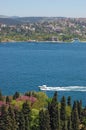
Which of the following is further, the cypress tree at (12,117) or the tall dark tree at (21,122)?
the tall dark tree at (21,122)

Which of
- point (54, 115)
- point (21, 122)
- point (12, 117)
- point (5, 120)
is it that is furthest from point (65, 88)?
point (5, 120)

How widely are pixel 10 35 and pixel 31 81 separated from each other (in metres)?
88.6

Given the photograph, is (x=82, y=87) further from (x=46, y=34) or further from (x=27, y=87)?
(x=46, y=34)

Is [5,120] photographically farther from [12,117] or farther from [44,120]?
[44,120]

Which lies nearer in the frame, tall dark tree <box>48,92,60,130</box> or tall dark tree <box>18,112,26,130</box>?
→ tall dark tree <box>18,112,26,130</box>

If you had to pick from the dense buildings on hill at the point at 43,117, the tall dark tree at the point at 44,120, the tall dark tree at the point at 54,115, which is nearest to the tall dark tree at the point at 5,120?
the dense buildings on hill at the point at 43,117

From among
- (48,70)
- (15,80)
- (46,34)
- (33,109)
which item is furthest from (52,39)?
(33,109)

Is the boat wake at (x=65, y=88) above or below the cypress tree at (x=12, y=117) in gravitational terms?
below

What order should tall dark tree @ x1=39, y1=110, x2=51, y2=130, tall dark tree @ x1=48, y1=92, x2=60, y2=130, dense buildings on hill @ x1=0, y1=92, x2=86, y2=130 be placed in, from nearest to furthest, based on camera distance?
dense buildings on hill @ x1=0, y1=92, x2=86, y2=130, tall dark tree @ x1=39, y1=110, x2=51, y2=130, tall dark tree @ x1=48, y1=92, x2=60, y2=130

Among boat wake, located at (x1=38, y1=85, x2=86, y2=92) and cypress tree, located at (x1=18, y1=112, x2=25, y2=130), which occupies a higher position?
cypress tree, located at (x1=18, y1=112, x2=25, y2=130)

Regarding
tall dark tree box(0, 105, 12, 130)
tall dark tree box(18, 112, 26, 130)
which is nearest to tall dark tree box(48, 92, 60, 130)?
tall dark tree box(18, 112, 26, 130)

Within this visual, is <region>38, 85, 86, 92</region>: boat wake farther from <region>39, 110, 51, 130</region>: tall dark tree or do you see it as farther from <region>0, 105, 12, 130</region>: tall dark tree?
<region>0, 105, 12, 130</region>: tall dark tree

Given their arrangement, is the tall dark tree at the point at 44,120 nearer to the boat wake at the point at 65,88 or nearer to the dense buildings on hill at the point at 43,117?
the dense buildings on hill at the point at 43,117

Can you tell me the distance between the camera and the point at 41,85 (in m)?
45.9
